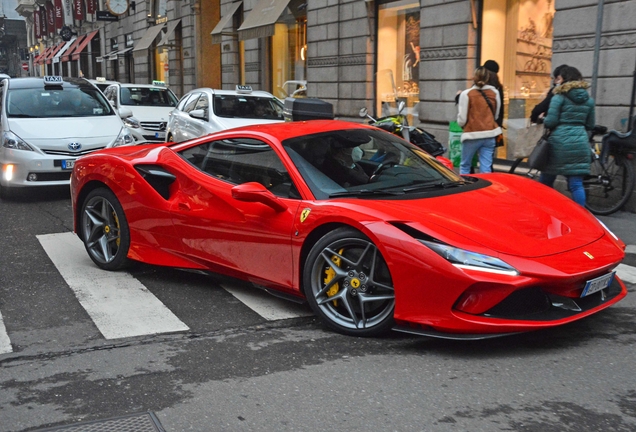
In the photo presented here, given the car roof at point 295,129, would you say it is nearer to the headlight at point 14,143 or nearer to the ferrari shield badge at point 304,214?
the ferrari shield badge at point 304,214

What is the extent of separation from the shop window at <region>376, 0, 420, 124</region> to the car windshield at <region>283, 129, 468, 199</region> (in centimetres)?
1047

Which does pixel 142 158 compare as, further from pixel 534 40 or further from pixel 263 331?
pixel 534 40

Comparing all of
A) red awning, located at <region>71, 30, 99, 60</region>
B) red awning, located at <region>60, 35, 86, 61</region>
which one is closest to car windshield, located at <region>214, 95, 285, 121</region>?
red awning, located at <region>71, 30, 99, 60</region>

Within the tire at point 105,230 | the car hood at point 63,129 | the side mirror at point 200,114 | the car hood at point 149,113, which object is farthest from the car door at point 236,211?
the car hood at point 149,113

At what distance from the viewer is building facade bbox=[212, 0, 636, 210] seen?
10.6m

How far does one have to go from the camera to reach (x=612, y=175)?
30.1ft

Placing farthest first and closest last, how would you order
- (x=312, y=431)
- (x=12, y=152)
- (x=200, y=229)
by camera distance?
1. (x=12, y=152)
2. (x=200, y=229)
3. (x=312, y=431)

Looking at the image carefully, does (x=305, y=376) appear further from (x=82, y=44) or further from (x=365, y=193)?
(x=82, y=44)

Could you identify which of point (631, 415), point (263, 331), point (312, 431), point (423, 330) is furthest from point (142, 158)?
point (631, 415)

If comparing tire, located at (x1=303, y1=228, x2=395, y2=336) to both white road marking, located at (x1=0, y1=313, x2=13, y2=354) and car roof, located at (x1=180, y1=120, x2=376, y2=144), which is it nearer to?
car roof, located at (x1=180, y1=120, x2=376, y2=144)

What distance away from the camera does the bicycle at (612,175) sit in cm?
902

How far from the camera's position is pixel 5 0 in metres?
99.9

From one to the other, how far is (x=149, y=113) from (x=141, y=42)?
16947 millimetres

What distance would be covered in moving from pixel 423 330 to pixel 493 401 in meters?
0.77
